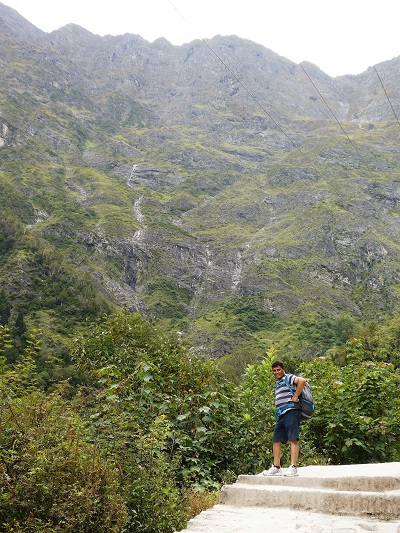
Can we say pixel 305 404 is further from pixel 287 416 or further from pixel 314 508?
pixel 314 508

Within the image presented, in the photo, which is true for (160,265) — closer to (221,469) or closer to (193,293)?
(193,293)

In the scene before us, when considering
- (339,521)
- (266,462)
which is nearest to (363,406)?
(266,462)

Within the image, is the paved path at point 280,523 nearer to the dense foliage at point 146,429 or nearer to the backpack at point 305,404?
the dense foliage at point 146,429

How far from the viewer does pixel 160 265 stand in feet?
413

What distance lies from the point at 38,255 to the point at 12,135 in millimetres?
74637

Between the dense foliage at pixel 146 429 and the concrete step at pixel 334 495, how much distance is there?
581 millimetres

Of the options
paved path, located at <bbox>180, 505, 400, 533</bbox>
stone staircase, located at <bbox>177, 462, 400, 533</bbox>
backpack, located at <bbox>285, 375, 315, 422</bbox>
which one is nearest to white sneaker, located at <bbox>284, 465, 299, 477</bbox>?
stone staircase, located at <bbox>177, 462, 400, 533</bbox>

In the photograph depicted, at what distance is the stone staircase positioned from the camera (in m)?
3.58

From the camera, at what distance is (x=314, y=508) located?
4098 mm

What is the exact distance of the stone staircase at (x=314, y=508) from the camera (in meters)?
3.58

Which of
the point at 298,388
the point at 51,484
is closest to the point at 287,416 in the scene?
the point at 298,388

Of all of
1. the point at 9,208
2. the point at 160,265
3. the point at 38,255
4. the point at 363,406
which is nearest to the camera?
the point at 363,406

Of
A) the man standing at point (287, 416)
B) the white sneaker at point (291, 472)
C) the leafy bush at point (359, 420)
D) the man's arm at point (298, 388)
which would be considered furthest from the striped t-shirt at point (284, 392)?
the leafy bush at point (359, 420)

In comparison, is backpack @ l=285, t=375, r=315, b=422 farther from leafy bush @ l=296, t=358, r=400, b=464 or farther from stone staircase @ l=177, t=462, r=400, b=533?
leafy bush @ l=296, t=358, r=400, b=464
